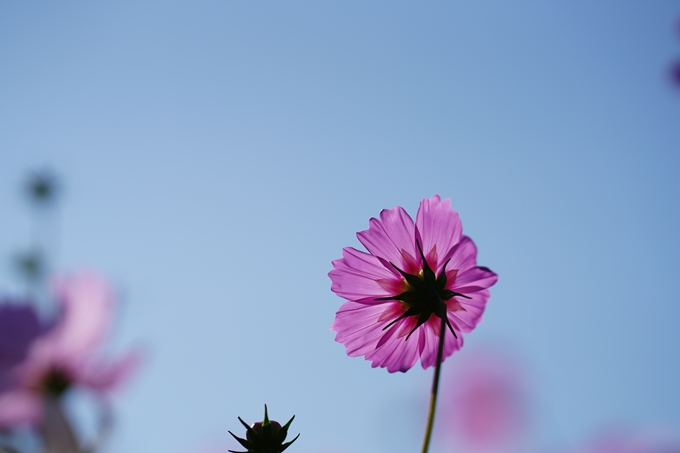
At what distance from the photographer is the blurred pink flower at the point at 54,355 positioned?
0.58m

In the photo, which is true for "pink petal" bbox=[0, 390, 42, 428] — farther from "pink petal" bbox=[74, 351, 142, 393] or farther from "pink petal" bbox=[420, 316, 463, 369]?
"pink petal" bbox=[420, 316, 463, 369]

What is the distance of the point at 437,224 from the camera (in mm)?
565

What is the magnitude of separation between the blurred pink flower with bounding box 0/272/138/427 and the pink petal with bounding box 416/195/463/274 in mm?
305

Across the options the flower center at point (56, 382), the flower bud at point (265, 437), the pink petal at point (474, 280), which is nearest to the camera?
the flower bud at point (265, 437)

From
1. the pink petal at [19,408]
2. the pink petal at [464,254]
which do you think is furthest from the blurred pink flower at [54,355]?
the pink petal at [464,254]

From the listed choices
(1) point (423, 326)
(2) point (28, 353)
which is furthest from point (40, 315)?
(1) point (423, 326)

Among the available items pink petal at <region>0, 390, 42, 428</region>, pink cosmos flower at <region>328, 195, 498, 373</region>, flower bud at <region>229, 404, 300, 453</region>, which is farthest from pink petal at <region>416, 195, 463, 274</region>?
pink petal at <region>0, 390, 42, 428</region>

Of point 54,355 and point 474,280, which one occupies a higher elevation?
point 474,280

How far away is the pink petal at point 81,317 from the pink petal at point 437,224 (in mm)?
306

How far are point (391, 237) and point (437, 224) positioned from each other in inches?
1.7

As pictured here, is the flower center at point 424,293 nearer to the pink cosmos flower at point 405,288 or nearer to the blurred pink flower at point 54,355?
the pink cosmos flower at point 405,288

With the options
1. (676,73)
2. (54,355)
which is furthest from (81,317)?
(676,73)

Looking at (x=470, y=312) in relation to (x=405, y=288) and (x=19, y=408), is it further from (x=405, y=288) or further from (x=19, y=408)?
(x=19, y=408)

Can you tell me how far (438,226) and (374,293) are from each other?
0.09 m
